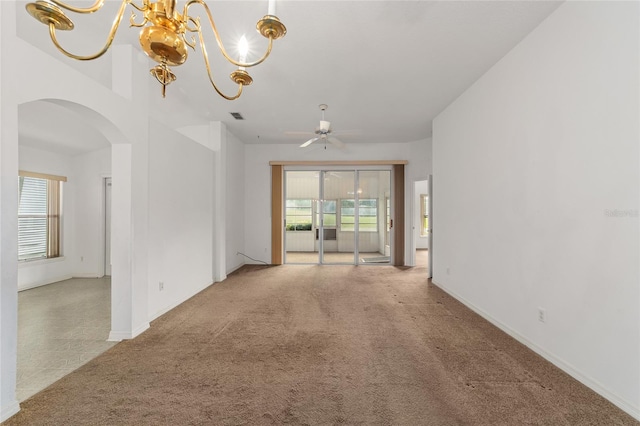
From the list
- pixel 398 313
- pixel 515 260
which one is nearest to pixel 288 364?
pixel 398 313

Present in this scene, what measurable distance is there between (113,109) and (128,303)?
6.16ft

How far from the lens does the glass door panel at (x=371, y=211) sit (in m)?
6.71

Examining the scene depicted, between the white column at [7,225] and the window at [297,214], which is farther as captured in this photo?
the window at [297,214]

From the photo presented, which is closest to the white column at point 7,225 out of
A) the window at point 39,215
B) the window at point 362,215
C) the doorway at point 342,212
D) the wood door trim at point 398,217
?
the window at point 39,215

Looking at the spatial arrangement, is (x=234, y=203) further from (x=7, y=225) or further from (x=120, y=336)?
(x=7, y=225)

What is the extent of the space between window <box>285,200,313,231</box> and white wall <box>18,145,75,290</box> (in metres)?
4.28

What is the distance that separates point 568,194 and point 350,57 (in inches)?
93.1

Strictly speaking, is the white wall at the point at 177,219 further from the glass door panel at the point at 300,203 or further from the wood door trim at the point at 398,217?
the wood door trim at the point at 398,217

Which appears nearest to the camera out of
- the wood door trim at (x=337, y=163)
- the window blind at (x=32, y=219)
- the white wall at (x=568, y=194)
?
the white wall at (x=568, y=194)

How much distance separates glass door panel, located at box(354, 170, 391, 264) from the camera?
671 cm

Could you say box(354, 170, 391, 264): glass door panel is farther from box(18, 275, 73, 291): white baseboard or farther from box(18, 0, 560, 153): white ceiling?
box(18, 275, 73, 291): white baseboard

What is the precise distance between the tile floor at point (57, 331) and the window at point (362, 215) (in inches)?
187

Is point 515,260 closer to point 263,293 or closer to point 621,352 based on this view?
point 621,352

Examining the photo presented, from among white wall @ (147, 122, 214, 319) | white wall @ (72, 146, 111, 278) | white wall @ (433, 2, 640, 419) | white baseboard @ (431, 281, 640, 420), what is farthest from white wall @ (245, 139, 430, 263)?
white baseboard @ (431, 281, 640, 420)
